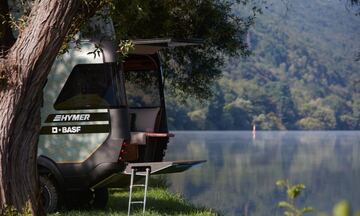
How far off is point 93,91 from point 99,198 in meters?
2.07

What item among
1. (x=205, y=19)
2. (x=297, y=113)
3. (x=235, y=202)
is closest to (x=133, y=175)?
A: (x=205, y=19)

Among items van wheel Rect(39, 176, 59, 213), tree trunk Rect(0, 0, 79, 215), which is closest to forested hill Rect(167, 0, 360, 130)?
van wheel Rect(39, 176, 59, 213)

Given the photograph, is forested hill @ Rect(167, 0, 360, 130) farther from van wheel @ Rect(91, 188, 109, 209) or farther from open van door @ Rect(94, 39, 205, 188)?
van wheel @ Rect(91, 188, 109, 209)

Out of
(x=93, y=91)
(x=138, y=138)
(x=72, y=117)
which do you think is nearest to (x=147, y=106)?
(x=138, y=138)

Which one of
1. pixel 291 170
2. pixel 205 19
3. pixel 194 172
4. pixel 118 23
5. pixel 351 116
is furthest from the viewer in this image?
pixel 351 116

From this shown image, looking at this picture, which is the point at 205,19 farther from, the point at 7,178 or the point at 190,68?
the point at 7,178

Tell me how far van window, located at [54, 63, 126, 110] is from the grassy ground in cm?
150

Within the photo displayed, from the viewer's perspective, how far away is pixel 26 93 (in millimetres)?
7176

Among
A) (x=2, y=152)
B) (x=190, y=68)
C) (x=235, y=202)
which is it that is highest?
(x=190, y=68)

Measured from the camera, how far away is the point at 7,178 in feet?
23.9

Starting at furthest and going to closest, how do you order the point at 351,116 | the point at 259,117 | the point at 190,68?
1. the point at 351,116
2. the point at 259,117
3. the point at 190,68

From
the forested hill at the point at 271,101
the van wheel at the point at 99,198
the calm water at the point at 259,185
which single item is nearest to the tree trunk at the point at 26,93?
the van wheel at the point at 99,198

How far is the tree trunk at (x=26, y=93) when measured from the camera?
23.2 feet

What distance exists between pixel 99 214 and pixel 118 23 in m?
3.82
